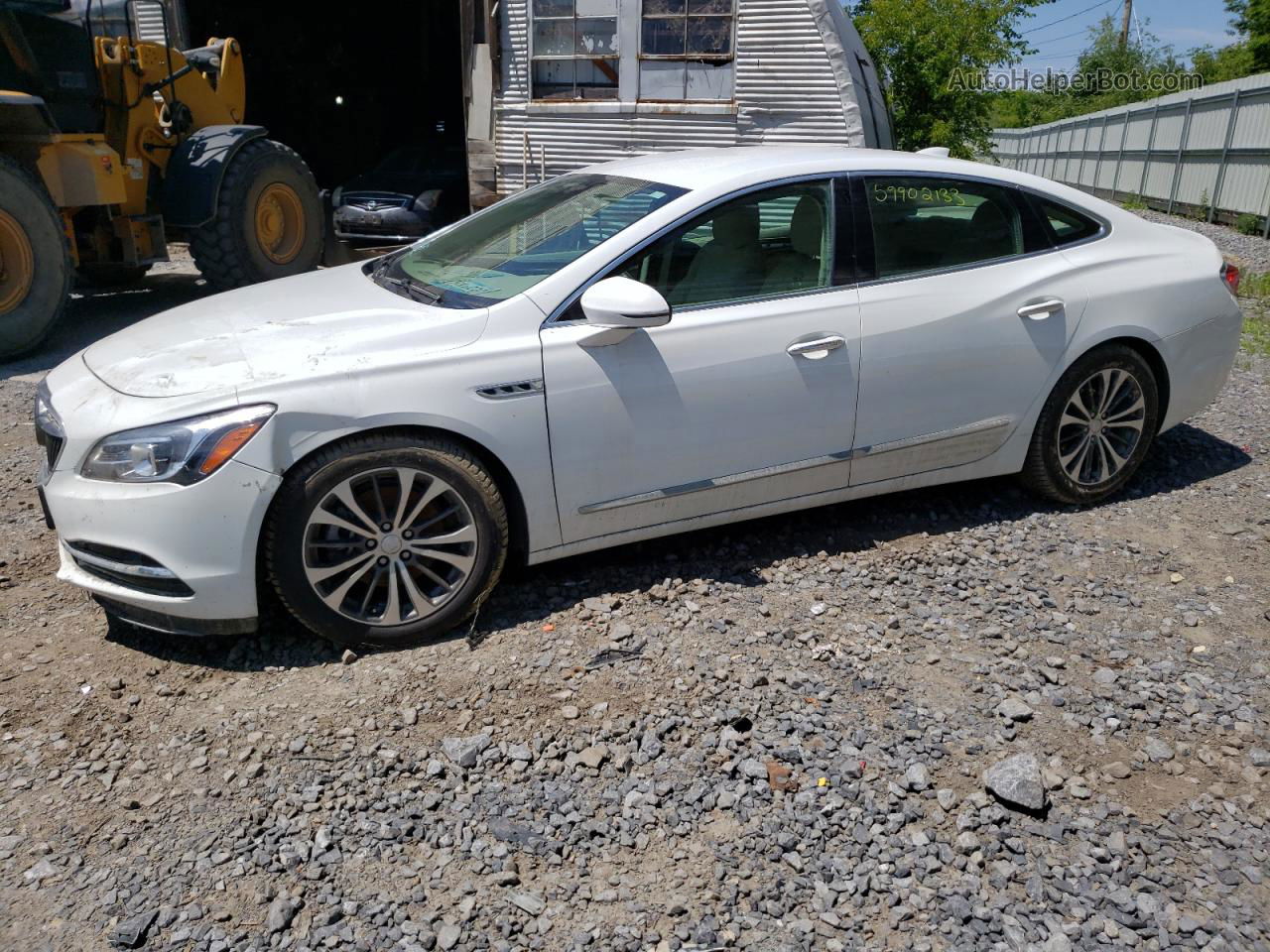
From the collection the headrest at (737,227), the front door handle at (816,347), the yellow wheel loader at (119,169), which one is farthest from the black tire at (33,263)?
the front door handle at (816,347)

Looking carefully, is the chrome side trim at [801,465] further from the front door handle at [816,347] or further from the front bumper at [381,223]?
the front bumper at [381,223]

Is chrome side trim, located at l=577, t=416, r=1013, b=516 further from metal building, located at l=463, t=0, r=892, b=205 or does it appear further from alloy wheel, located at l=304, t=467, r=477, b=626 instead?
metal building, located at l=463, t=0, r=892, b=205

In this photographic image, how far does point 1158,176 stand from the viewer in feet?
70.5

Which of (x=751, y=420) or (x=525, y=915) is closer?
(x=525, y=915)

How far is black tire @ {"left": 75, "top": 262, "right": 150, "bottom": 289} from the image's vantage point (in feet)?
33.1

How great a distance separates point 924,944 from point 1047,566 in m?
2.16

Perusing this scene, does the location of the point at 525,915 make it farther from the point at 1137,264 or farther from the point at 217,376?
the point at 1137,264

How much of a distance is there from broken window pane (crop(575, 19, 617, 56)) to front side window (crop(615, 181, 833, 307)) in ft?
28.0

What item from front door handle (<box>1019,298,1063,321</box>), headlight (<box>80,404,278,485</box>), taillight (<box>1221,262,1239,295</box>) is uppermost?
taillight (<box>1221,262,1239,295</box>)

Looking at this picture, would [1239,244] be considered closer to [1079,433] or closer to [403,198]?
[403,198]

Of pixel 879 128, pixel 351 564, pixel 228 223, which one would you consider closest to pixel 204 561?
pixel 351 564

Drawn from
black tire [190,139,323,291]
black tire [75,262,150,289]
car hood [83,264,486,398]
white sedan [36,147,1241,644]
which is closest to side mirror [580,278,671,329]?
white sedan [36,147,1241,644]

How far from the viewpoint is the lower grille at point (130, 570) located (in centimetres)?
326

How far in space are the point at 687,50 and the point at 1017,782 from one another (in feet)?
33.6
